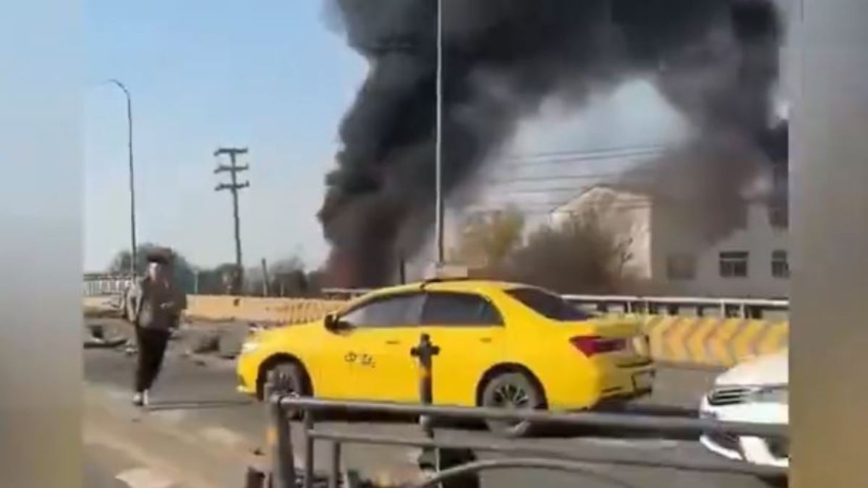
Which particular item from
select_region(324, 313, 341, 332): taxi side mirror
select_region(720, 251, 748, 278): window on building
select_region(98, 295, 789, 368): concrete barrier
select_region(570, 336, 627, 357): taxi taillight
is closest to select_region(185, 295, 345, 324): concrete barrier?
select_region(324, 313, 341, 332): taxi side mirror

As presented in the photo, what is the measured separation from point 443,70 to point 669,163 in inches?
16.8

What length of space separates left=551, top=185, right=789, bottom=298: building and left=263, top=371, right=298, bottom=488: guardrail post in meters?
0.64

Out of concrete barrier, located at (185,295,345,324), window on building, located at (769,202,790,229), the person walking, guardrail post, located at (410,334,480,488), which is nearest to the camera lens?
window on building, located at (769,202,790,229)

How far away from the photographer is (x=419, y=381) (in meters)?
2.15

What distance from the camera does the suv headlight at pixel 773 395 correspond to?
1.89m

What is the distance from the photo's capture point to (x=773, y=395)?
Result: 1901mm

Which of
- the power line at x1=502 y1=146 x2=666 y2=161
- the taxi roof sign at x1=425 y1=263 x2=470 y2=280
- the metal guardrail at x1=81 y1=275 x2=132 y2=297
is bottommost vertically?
the metal guardrail at x1=81 y1=275 x2=132 y2=297

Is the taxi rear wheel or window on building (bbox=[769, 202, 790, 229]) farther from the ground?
window on building (bbox=[769, 202, 790, 229])

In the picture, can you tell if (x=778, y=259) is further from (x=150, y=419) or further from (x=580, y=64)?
(x=150, y=419)

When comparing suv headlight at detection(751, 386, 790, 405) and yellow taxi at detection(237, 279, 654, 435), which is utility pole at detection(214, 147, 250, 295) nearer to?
yellow taxi at detection(237, 279, 654, 435)

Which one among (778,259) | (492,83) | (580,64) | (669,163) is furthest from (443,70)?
(778,259)

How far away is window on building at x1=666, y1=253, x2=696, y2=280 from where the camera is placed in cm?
196

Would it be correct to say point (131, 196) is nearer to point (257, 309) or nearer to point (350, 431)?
point (257, 309)

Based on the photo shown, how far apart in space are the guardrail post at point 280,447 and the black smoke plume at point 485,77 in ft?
0.91
